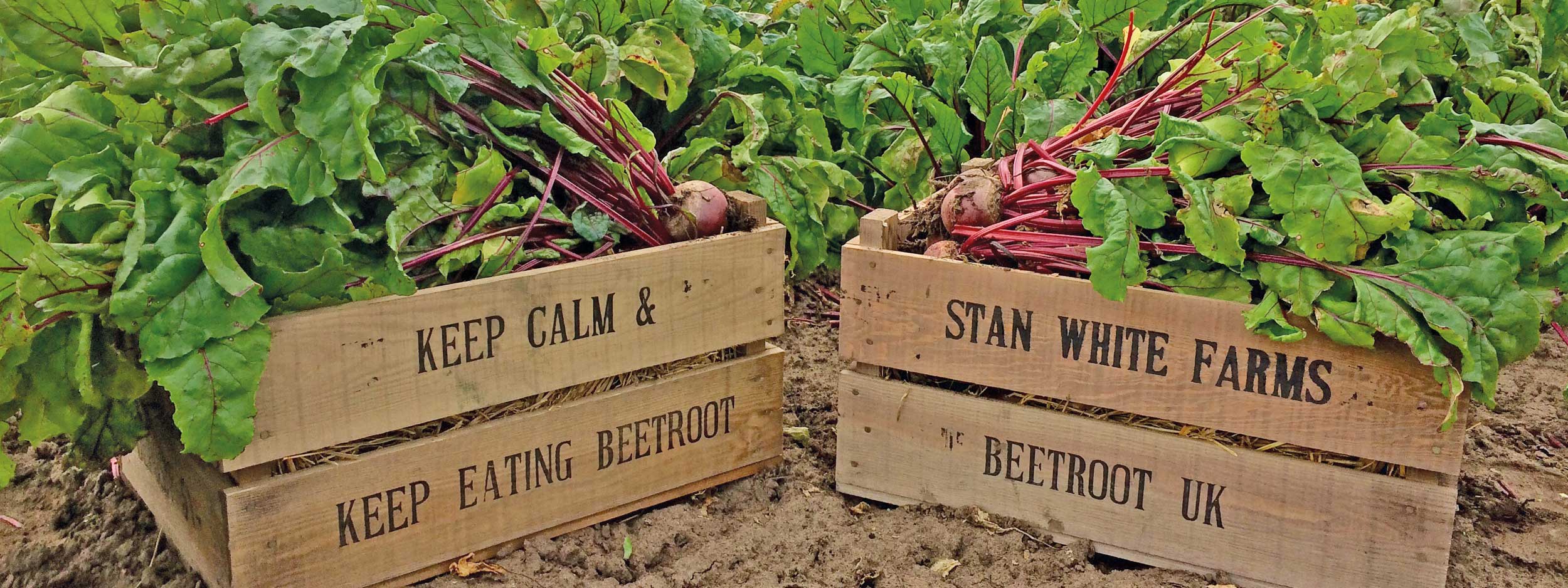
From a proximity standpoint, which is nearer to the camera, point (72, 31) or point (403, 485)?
point (72, 31)

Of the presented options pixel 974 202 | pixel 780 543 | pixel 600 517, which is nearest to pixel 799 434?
pixel 780 543

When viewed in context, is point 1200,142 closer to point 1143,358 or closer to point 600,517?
point 1143,358

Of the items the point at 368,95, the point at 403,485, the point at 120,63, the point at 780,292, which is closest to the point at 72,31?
the point at 120,63

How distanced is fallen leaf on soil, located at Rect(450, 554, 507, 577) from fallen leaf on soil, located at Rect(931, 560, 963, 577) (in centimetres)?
107

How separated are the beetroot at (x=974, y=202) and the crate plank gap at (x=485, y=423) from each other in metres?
0.48

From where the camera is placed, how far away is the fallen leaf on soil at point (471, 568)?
2.77 metres

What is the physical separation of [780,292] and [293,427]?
4.37 feet

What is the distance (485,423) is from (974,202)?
137cm

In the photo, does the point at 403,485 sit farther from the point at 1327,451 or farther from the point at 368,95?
the point at 1327,451

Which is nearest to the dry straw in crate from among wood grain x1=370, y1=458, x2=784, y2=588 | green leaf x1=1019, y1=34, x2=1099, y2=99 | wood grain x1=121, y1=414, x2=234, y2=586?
wood grain x1=121, y1=414, x2=234, y2=586

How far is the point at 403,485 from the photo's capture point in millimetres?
2631

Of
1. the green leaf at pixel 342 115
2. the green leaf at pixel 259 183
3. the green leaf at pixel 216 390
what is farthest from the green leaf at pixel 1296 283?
the green leaf at pixel 216 390

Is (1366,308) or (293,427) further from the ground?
(1366,308)

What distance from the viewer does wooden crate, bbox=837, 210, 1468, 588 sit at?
254cm
